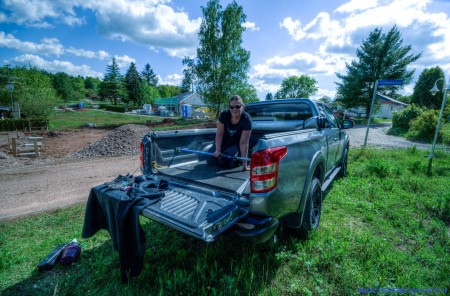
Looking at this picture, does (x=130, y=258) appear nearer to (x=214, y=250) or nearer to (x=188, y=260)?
(x=188, y=260)

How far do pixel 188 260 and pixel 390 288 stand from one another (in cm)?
217

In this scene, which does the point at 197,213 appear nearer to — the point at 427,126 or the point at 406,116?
the point at 427,126

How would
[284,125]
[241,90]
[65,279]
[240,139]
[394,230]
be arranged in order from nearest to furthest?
[65,279] < [394,230] < [240,139] < [284,125] < [241,90]

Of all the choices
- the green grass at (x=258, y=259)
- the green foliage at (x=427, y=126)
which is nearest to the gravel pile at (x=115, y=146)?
the green grass at (x=258, y=259)

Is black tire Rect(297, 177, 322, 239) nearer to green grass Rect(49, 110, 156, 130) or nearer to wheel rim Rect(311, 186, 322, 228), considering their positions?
wheel rim Rect(311, 186, 322, 228)

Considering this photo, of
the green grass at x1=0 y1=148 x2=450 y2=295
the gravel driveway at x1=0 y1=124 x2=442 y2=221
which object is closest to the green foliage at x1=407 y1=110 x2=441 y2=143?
the green grass at x1=0 y1=148 x2=450 y2=295

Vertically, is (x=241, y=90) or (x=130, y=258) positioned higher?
(x=241, y=90)

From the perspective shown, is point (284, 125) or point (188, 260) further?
point (284, 125)

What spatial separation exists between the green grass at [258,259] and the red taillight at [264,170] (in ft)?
3.15

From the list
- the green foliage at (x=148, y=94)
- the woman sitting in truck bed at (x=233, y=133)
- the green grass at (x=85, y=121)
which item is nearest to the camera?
the woman sitting in truck bed at (x=233, y=133)

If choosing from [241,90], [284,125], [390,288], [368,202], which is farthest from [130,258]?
[241,90]

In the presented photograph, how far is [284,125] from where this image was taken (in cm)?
426

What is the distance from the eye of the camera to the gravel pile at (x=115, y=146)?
36.1 ft

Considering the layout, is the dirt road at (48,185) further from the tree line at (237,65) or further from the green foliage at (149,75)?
the green foliage at (149,75)
